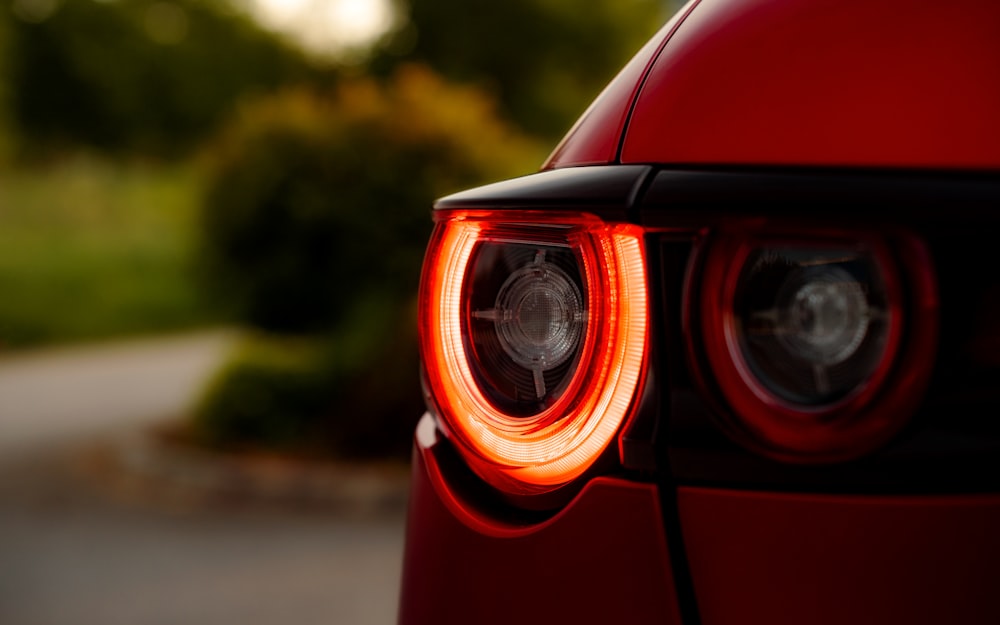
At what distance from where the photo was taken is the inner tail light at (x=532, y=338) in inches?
38.4

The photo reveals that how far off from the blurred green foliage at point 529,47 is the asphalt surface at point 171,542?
66.6ft

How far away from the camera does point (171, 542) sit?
4980mm

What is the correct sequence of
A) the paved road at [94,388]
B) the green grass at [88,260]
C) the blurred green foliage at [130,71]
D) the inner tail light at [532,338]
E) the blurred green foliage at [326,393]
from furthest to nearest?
the blurred green foliage at [130,71], the green grass at [88,260], the paved road at [94,388], the blurred green foliage at [326,393], the inner tail light at [532,338]

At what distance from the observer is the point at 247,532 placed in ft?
16.7

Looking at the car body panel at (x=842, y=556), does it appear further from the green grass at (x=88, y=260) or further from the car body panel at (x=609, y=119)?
the green grass at (x=88, y=260)

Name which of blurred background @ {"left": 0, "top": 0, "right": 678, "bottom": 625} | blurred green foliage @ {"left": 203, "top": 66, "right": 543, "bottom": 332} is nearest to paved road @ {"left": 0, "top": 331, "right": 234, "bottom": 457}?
blurred background @ {"left": 0, "top": 0, "right": 678, "bottom": 625}

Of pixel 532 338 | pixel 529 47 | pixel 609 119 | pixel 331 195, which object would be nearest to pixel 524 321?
pixel 532 338

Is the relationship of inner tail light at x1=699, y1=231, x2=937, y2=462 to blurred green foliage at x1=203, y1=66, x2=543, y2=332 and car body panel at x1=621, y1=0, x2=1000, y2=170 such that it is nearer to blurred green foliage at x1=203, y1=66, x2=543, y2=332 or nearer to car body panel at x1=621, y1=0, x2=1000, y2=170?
car body panel at x1=621, y1=0, x2=1000, y2=170

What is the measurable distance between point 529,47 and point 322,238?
20.8m

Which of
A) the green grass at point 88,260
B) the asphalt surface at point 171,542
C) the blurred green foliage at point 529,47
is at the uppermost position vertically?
the blurred green foliage at point 529,47

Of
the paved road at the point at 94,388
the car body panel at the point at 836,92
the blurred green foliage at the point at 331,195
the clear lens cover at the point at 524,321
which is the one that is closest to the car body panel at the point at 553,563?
the clear lens cover at the point at 524,321

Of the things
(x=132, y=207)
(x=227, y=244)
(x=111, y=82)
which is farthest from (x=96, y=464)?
(x=111, y=82)

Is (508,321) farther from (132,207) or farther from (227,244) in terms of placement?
(132,207)

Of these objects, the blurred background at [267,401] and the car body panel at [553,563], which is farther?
the blurred background at [267,401]
